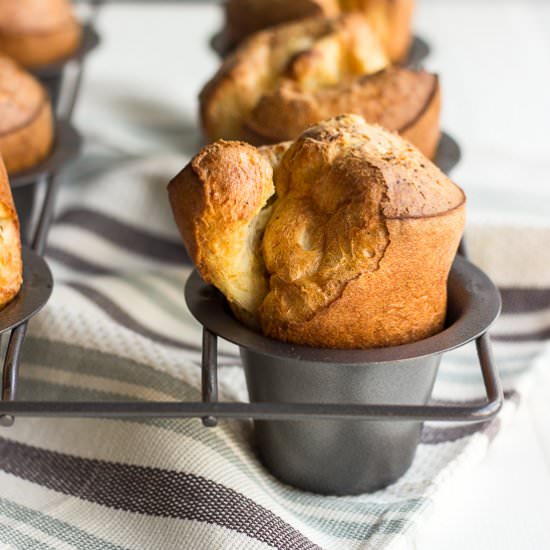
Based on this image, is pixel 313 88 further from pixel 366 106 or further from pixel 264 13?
pixel 264 13

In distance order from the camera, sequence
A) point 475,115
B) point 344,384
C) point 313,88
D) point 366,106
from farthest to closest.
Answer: point 475,115
point 313,88
point 366,106
point 344,384

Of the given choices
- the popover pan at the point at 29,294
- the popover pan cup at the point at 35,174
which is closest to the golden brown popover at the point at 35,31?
the popover pan cup at the point at 35,174

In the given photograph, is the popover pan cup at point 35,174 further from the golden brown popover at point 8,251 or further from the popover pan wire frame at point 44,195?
the golden brown popover at point 8,251

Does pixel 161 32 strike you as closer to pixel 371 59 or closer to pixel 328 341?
pixel 371 59

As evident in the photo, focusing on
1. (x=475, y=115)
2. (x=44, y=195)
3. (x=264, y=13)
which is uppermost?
(x=264, y=13)

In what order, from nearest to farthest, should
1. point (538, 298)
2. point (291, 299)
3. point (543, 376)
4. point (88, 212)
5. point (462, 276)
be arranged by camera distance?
point (291, 299), point (462, 276), point (543, 376), point (538, 298), point (88, 212)

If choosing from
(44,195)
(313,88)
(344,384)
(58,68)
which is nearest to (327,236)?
(344,384)

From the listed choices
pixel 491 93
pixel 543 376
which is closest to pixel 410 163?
pixel 543 376

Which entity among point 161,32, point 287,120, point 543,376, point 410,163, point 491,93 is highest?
point 410,163

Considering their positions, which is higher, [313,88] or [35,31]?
[313,88]
